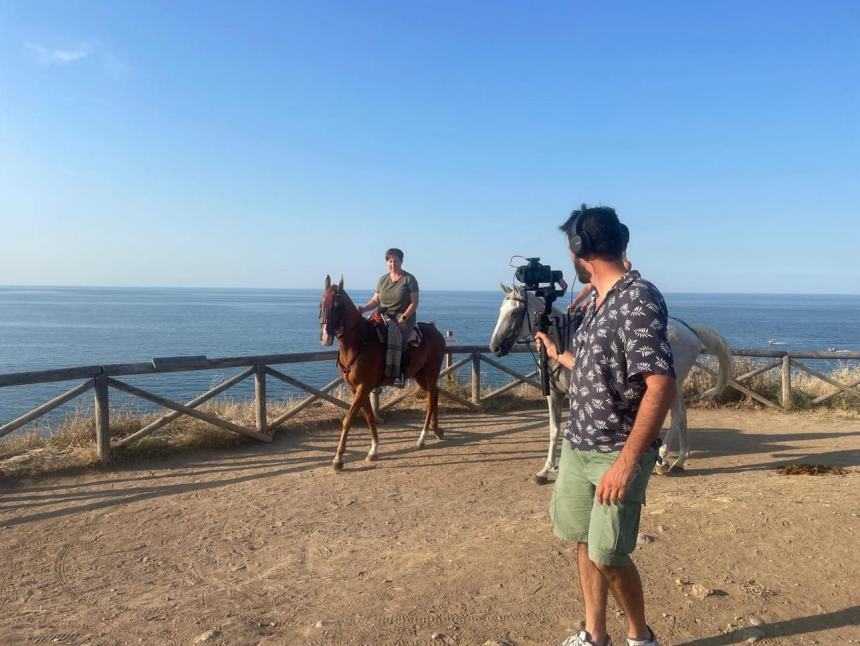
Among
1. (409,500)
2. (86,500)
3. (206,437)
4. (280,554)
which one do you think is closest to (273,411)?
(206,437)

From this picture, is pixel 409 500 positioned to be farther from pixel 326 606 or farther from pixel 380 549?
pixel 326 606

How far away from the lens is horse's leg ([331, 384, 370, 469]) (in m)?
7.50

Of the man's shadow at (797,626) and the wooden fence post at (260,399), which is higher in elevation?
the wooden fence post at (260,399)

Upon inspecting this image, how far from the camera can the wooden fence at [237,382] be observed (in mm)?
7262

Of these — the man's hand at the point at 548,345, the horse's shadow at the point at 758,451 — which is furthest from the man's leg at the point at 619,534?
the horse's shadow at the point at 758,451

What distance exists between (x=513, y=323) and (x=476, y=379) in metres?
4.52

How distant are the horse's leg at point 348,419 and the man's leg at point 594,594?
190 inches

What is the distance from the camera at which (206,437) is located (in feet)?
27.8

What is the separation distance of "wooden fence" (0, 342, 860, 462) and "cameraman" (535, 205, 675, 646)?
5.50m

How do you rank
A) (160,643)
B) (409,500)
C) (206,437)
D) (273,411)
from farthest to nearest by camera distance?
1. (273,411)
2. (206,437)
3. (409,500)
4. (160,643)

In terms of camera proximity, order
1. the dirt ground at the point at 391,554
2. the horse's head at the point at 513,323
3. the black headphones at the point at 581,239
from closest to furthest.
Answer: the black headphones at the point at 581,239, the dirt ground at the point at 391,554, the horse's head at the point at 513,323

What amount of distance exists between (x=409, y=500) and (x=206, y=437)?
3.72 metres

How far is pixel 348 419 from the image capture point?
755cm

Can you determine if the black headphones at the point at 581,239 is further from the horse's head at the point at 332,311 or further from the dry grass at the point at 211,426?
the dry grass at the point at 211,426
